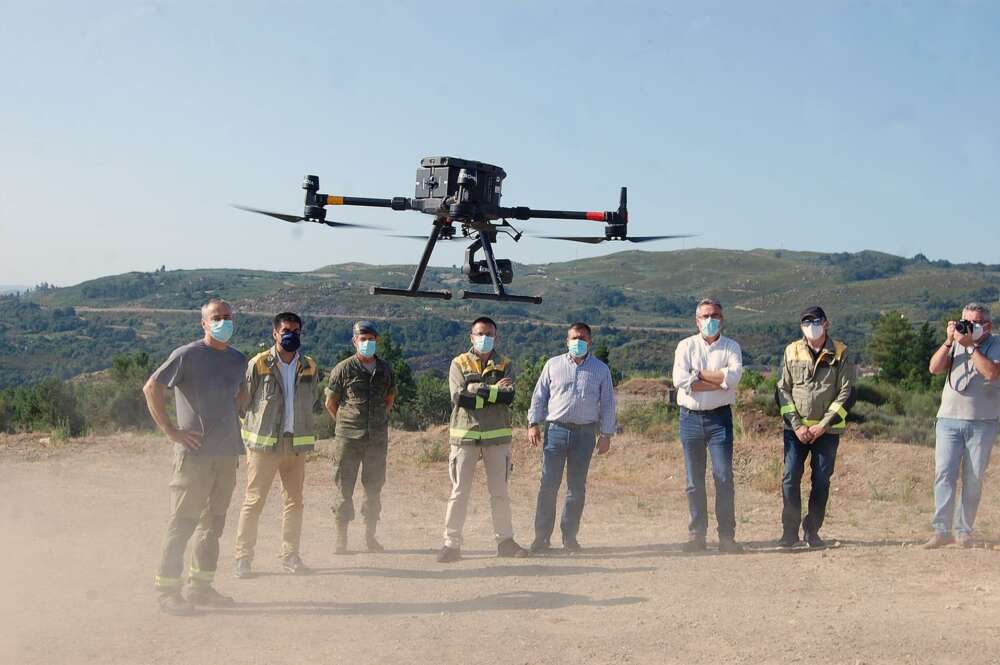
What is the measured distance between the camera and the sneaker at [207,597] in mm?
7805

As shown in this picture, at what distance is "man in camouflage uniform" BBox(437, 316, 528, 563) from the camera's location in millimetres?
9539

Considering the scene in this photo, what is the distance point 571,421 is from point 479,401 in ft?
3.07

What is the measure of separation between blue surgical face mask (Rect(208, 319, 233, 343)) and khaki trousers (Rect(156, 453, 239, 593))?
2.78 ft

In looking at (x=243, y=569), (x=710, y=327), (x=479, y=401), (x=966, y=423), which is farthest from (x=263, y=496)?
(x=966, y=423)

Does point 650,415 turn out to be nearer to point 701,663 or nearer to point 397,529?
point 397,529

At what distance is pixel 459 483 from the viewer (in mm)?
9641

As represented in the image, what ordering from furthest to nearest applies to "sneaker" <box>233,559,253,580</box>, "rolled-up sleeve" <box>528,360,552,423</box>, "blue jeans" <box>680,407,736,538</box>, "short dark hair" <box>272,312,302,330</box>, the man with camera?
"rolled-up sleeve" <box>528,360,552,423</box>
"blue jeans" <box>680,407,736,538</box>
the man with camera
"short dark hair" <box>272,312,302,330</box>
"sneaker" <box>233,559,253,580</box>

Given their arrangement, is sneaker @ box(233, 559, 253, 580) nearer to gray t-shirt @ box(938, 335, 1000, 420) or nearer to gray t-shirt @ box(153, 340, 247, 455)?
gray t-shirt @ box(153, 340, 247, 455)

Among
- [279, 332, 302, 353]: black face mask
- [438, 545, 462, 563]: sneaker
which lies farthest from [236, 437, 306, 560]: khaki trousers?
[438, 545, 462, 563]: sneaker

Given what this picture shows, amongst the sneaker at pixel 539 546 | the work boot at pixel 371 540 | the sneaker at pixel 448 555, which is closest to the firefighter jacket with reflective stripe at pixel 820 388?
the sneaker at pixel 539 546

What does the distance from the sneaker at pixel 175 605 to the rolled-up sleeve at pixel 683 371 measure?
4.51 m

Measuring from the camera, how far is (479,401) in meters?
9.48

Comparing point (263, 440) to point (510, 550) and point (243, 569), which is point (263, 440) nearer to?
A: point (243, 569)

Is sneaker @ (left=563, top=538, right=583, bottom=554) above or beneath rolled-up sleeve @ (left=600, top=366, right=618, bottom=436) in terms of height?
beneath
